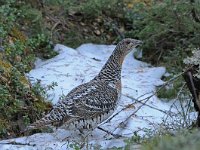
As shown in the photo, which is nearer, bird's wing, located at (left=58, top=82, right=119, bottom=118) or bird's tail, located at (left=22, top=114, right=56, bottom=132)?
bird's tail, located at (left=22, top=114, right=56, bottom=132)

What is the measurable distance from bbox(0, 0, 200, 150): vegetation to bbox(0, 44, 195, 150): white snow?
0.26m

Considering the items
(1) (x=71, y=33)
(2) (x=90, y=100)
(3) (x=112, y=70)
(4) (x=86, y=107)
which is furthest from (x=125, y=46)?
(1) (x=71, y=33)

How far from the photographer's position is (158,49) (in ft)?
32.3

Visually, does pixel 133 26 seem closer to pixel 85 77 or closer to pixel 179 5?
pixel 179 5

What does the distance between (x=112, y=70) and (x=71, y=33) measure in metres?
3.75

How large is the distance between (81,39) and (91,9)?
653 mm

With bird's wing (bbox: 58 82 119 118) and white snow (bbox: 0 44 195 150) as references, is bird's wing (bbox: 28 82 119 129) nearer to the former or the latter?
bird's wing (bbox: 58 82 119 118)

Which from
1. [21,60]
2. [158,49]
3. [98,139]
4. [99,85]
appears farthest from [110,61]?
[158,49]

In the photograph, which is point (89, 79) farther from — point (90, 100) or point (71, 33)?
point (71, 33)

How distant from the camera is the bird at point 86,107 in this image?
5855 mm

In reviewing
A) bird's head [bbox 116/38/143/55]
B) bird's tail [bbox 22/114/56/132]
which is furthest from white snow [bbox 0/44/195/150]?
bird's head [bbox 116/38/143/55]

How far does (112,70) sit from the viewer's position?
21.8 feet

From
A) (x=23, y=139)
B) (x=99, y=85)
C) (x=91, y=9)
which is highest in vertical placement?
(x=91, y=9)

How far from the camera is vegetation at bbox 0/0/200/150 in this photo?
22.7 feet
